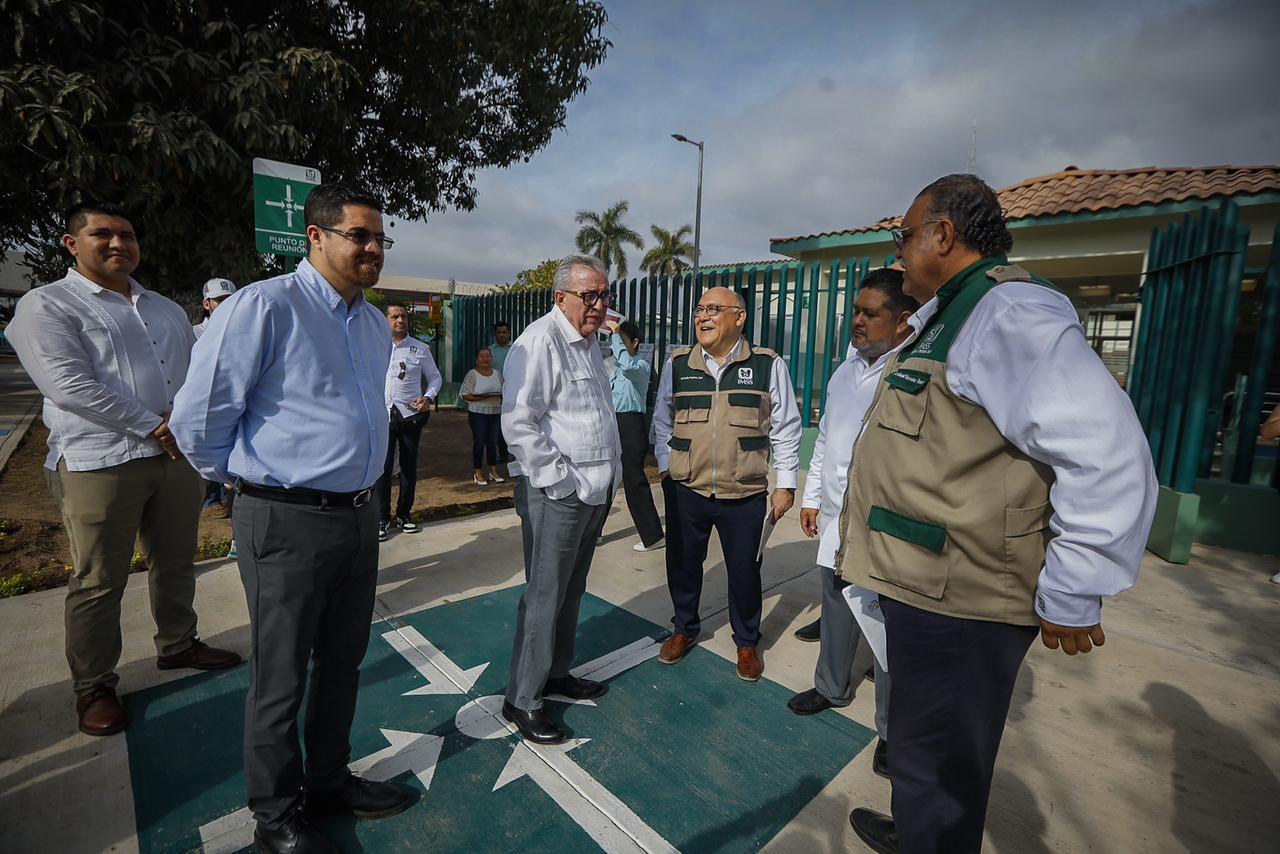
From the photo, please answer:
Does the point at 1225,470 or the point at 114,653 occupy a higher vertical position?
the point at 1225,470

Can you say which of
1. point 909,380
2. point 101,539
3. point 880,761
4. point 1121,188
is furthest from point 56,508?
point 1121,188

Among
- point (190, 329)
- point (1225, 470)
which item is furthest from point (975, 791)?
point (1225, 470)

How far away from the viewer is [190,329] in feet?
9.65

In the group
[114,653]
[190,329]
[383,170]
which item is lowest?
[114,653]

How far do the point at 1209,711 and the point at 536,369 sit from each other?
11.4 ft

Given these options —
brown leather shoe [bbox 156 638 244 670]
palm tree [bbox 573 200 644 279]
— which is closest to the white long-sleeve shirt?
brown leather shoe [bbox 156 638 244 670]

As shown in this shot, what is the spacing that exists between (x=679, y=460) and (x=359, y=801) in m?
1.93

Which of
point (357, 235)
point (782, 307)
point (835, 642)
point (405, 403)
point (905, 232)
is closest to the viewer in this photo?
point (905, 232)

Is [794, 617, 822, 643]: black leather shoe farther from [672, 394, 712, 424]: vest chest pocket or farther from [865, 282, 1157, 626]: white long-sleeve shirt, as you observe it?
[865, 282, 1157, 626]: white long-sleeve shirt

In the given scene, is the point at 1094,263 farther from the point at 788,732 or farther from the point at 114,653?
the point at 114,653

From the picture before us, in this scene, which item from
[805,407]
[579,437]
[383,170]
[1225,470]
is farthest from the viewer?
[383,170]

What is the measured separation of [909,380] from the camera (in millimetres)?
1528

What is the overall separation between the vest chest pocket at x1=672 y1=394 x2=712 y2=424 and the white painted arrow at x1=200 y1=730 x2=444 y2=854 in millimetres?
1827

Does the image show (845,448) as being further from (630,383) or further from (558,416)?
(630,383)
